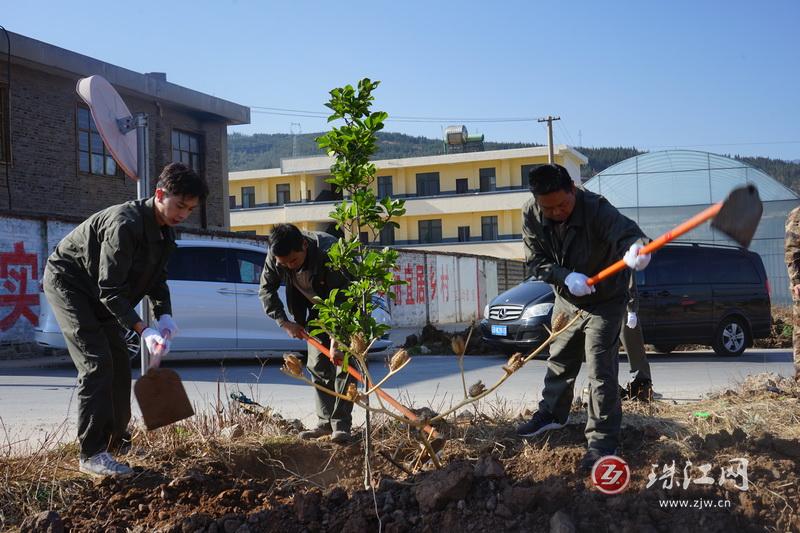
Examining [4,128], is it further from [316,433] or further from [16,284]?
[316,433]

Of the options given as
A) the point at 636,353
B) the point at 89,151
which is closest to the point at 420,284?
the point at 89,151

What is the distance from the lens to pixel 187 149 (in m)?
23.7

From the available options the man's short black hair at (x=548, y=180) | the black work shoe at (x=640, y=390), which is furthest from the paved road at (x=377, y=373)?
the man's short black hair at (x=548, y=180)

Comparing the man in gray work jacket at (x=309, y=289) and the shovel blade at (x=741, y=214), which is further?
the man in gray work jacket at (x=309, y=289)

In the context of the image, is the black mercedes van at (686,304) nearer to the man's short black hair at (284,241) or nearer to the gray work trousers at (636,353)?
the gray work trousers at (636,353)

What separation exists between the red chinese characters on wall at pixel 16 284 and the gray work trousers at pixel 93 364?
1007cm

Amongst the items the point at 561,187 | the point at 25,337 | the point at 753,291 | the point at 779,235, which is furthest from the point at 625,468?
the point at 779,235

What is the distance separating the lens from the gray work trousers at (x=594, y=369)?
427cm

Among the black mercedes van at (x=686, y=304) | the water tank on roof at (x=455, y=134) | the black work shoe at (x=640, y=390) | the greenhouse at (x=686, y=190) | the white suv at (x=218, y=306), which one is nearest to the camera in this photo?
the black work shoe at (x=640, y=390)

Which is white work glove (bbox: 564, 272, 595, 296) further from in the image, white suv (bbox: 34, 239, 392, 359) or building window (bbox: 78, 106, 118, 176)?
building window (bbox: 78, 106, 118, 176)

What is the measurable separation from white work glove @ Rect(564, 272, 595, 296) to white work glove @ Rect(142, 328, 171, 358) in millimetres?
2190

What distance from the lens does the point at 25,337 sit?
13.6 m

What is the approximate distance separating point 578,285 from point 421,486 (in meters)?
1.44

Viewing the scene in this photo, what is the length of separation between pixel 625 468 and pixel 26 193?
57.1ft
